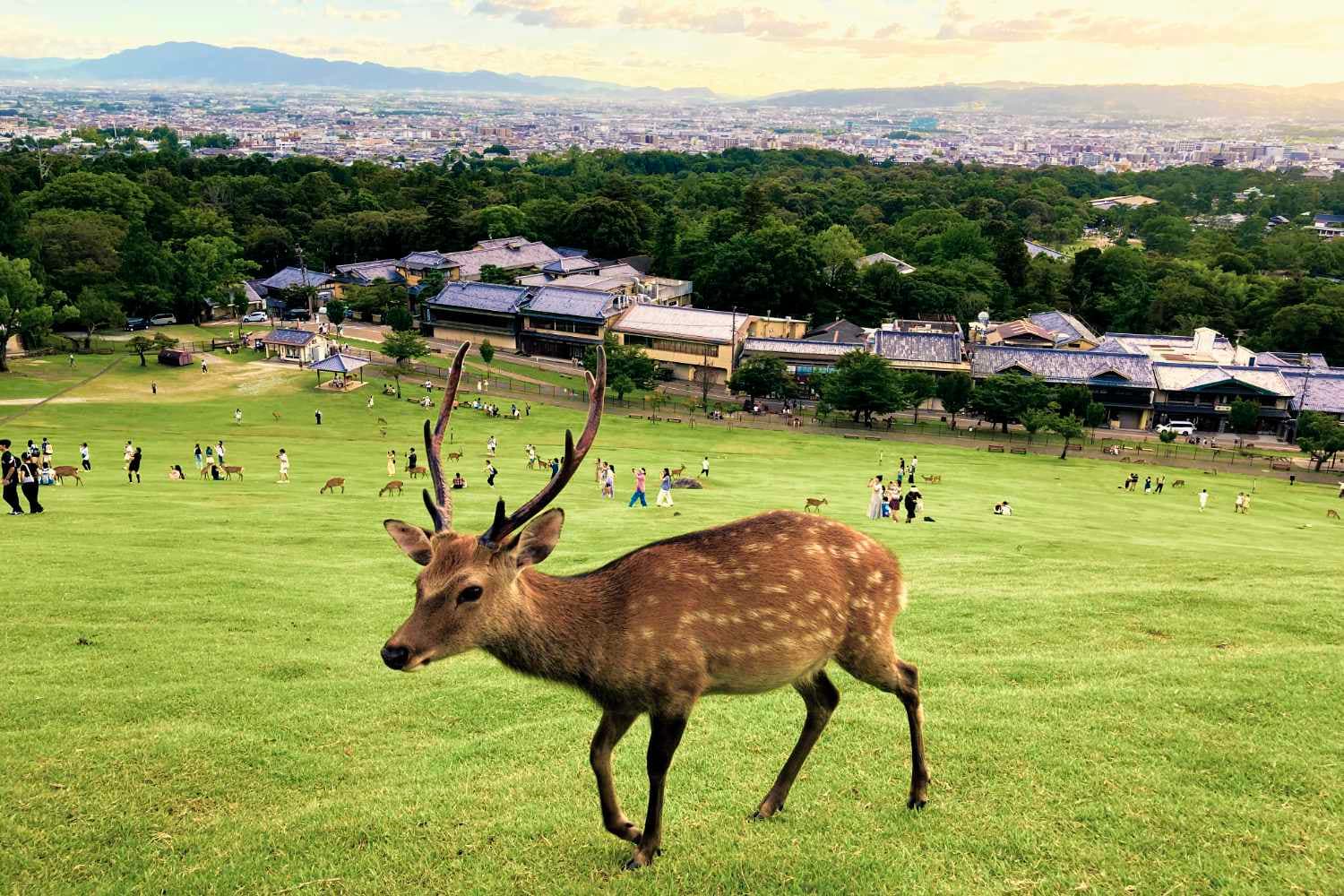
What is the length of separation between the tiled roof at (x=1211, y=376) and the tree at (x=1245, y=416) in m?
1.45

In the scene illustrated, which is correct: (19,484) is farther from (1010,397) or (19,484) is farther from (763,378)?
(1010,397)

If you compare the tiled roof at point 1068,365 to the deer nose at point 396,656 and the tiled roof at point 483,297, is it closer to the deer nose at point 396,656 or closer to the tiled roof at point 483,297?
the tiled roof at point 483,297

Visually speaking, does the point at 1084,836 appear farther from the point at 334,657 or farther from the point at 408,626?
the point at 334,657

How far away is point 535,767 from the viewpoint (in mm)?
7645

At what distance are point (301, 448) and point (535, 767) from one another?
36876 millimetres

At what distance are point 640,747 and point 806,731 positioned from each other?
1.96m

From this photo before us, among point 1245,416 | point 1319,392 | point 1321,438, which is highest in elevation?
point 1319,392

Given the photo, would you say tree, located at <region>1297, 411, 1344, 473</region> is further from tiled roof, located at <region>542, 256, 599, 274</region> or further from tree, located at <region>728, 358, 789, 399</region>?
tiled roof, located at <region>542, 256, 599, 274</region>

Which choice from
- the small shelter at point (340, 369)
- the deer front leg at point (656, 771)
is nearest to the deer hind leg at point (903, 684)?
the deer front leg at point (656, 771)

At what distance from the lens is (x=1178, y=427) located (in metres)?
58.9

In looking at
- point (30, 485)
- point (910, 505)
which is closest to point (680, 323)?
point (910, 505)

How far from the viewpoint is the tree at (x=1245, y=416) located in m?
57.5

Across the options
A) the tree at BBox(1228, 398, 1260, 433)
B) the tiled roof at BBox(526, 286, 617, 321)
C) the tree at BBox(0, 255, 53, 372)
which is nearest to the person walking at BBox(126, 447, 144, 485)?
the tree at BBox(0, 255, 53, 372)

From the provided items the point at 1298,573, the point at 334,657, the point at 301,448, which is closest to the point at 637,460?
the point at 301,448
